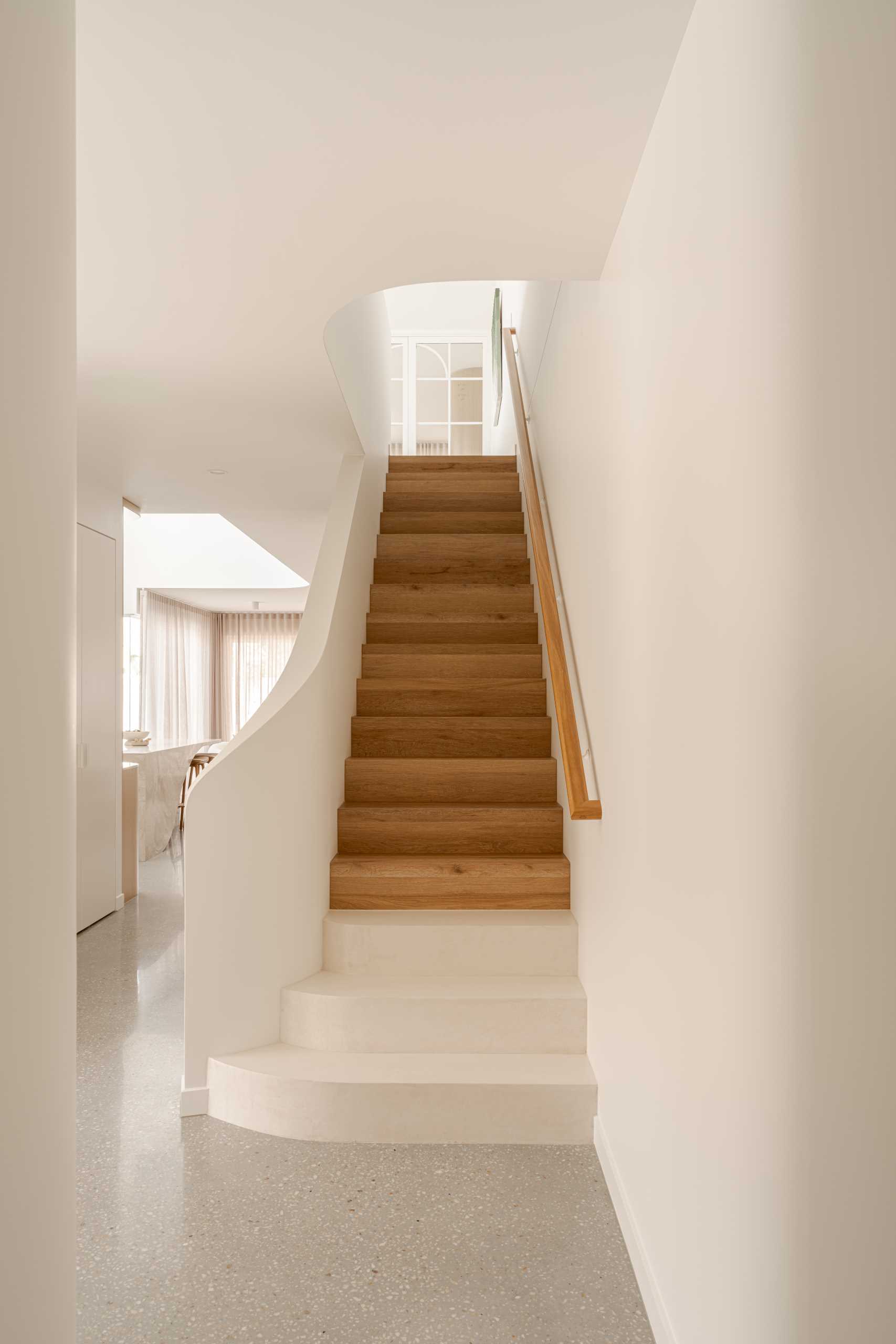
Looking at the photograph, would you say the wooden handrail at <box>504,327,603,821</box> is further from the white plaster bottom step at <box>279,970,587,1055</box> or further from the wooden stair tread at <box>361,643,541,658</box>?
the white plaster bottom step at <box>279,970,587,1055</box>

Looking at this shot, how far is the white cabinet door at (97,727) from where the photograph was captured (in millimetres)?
4918

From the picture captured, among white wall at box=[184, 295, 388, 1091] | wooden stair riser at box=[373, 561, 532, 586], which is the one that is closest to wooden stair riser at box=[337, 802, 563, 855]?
white wall at box=[184, 295, 388, 1091]

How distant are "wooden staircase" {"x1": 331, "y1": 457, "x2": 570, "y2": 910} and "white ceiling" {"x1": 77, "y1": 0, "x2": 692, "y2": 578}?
1673mm

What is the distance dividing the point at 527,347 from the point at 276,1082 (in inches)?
161

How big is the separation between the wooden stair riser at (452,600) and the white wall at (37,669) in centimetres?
375

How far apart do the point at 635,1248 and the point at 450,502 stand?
4.43 meters

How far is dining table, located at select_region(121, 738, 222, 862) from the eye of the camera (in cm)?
754

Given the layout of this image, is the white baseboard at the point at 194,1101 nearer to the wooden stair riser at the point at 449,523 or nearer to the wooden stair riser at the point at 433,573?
the wooden stair riser at the point at 433,573

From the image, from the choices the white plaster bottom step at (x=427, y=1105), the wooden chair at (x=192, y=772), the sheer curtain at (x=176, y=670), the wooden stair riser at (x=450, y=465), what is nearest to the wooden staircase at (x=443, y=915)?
the white plaster bottom step at (x=427, y=1105)

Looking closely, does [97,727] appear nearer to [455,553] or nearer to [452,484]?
[455,553]

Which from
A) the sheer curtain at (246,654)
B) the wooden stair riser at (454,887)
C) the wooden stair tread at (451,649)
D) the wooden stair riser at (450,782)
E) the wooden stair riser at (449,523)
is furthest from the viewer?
the sheer curtain at (246,654)

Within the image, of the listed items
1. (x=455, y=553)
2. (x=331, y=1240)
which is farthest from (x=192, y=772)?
(x=331, y=1240)

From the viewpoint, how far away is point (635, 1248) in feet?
6.56

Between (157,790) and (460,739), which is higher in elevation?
(460,739)
